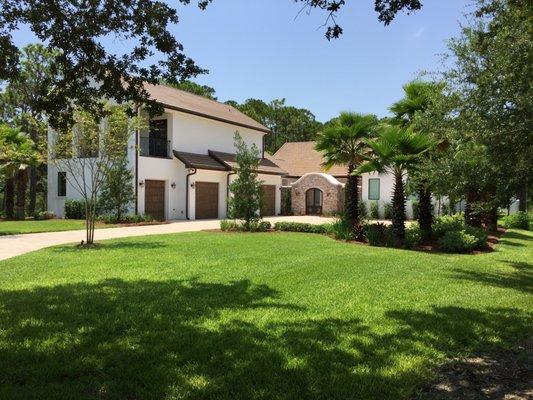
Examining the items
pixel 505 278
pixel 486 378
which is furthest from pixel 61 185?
pixel 486 378

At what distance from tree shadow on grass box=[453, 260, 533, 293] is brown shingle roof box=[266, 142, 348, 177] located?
25.8 m

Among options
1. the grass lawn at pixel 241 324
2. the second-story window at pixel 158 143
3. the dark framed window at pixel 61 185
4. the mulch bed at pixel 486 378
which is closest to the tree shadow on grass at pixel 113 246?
the grass lawn at pixel 241 324

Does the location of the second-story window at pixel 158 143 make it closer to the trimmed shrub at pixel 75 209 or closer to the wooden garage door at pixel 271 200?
the trimmed shrub at pixel 75 209

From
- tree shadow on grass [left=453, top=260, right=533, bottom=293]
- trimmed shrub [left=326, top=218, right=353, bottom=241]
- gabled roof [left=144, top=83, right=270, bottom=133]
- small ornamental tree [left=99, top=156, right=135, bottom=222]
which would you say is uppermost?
gabled roof [left=144, top=83, right=270, bottom=133]

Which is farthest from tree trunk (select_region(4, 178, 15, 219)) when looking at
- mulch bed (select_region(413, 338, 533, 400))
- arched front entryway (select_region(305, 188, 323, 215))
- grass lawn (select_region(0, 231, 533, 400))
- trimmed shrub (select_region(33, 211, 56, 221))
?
mulch bed (select_region(413, 338, 533, 400))

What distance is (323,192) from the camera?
33562 millimetres

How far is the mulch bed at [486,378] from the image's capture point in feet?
13.0

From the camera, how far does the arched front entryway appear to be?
34.1m

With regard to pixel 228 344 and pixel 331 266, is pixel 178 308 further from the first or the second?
pixel 331 266

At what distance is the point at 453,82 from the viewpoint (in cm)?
1070

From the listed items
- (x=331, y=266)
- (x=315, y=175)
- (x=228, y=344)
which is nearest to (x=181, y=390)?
(x=228, y=344)

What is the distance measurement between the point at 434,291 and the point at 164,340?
497 centimetres

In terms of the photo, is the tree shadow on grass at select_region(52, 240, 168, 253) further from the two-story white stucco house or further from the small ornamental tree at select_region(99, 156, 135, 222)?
the two-story white stucco house

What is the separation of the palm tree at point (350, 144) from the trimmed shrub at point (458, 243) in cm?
321
